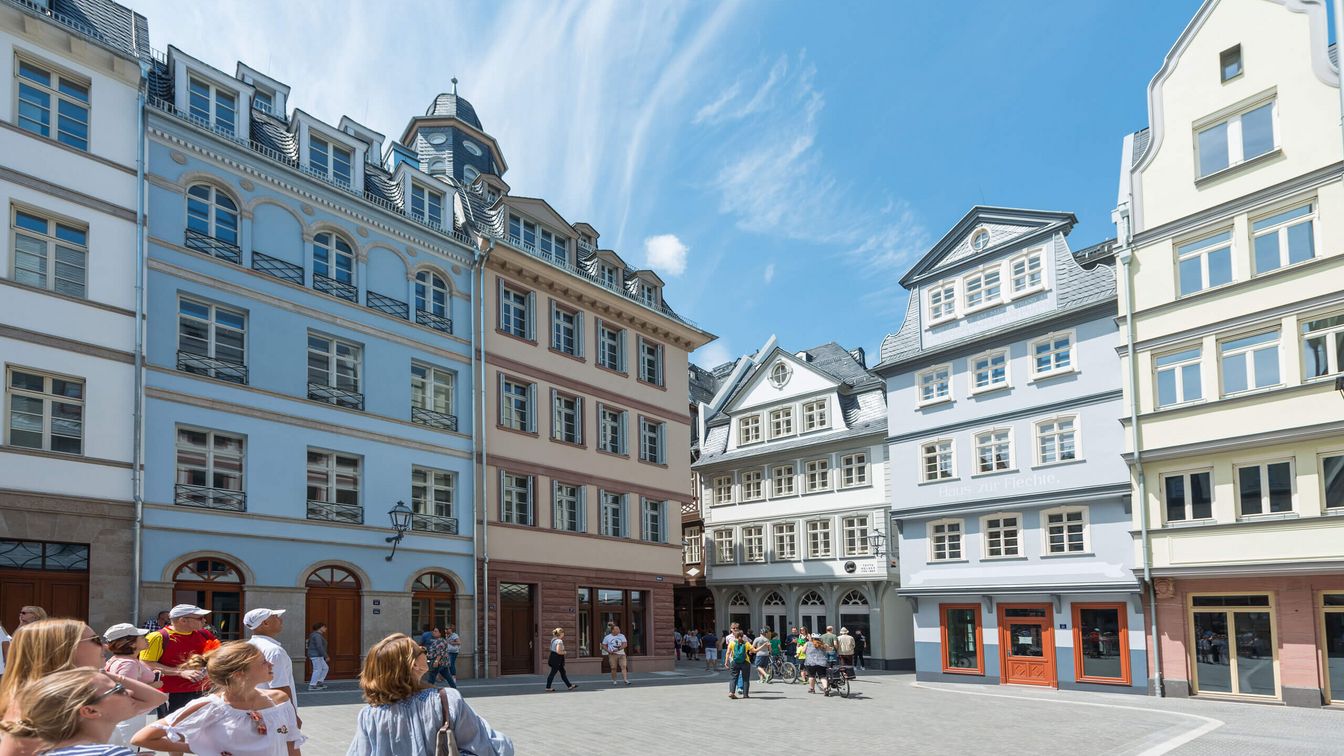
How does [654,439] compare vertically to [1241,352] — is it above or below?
below

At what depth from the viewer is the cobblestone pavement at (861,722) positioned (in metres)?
16.1

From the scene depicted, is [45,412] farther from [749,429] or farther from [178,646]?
[749,429]

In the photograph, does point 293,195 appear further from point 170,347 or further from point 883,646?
point 883,646

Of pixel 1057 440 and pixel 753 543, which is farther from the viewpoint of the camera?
pixel 753 543

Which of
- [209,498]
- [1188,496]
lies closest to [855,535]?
[1188,496]

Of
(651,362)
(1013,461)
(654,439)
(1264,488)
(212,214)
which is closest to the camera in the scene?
(212,214)

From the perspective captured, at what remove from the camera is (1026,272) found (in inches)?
1270

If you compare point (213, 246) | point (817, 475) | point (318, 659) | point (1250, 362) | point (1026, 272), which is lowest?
point (318, 659)

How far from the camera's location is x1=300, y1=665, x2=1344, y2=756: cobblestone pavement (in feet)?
53.0

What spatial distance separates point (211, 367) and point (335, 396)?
11.6ft

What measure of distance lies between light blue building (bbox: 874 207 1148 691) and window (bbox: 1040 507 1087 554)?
37 mm

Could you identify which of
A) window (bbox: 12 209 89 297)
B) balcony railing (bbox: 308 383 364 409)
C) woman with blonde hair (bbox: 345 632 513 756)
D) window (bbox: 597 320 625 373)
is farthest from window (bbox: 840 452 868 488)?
woman with blonde hair (bbox: 345 632 513 756)

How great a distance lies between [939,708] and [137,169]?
20.5 m

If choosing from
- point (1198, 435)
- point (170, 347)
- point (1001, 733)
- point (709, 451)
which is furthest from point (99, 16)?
point (709, 451)
